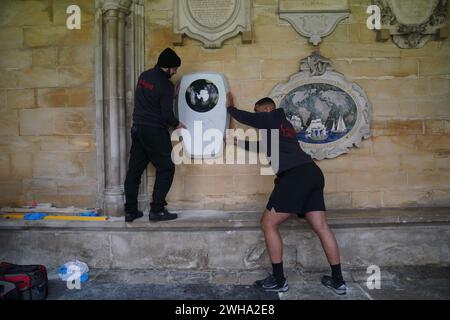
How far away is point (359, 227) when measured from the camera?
157 inches

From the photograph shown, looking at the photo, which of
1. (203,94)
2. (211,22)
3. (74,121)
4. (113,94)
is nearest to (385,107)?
(203,94)

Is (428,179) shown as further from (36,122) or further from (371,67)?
(36,122)

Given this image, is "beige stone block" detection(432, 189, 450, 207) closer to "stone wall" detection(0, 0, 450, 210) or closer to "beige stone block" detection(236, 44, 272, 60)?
"stone wall" detection(0, 0, 450, 210)

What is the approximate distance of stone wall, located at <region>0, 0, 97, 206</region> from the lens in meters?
4.39

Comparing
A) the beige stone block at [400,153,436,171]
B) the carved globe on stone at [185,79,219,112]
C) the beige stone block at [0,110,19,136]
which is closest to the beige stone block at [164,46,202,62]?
the carved globe on stone at [185,79,219,112]

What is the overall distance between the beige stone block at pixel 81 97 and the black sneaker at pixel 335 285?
292cm

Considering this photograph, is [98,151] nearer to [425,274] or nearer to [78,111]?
[78,111]

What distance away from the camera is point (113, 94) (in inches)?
165

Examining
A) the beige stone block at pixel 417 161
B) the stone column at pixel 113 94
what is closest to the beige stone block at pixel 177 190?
the stone column at pixel 113 94

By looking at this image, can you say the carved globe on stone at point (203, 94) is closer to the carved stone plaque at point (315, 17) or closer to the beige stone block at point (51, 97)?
the carved stone plaque at point (315, 17)

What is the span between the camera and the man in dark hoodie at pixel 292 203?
342 cm

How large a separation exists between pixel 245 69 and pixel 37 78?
2219mm

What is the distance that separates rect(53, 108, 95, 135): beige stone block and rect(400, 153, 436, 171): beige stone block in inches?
131
